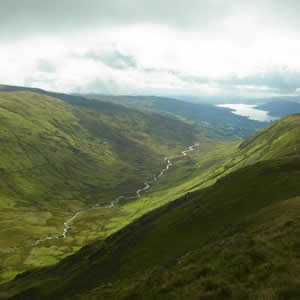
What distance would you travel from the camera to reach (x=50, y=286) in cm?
8962

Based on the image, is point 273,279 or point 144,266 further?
point 144,266

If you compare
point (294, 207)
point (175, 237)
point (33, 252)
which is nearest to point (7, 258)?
point (33, 252)

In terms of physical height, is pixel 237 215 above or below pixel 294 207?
below

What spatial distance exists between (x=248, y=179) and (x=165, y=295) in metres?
80.2

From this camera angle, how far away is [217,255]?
32.2 meters

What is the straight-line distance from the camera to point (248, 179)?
9756 cm

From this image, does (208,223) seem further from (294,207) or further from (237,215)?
(294,207)

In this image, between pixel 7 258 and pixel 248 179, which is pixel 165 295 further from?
pixel 7 258

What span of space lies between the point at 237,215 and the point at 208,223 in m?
8.89

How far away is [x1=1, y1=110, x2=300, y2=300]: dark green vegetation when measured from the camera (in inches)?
913

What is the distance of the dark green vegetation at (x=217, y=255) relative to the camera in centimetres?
2319

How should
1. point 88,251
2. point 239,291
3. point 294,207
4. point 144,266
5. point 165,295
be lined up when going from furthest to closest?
point 88,251, point 144,266, point 294,207, point 165,295, point 239,291

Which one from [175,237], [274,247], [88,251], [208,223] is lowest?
[88,251]

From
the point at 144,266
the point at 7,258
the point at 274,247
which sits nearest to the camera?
the point at 274,247
